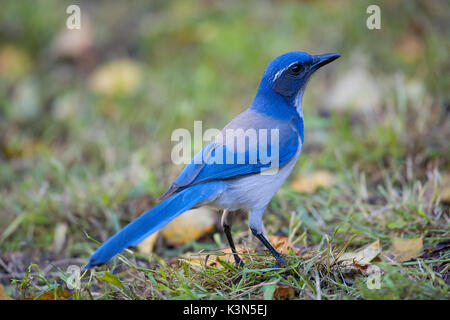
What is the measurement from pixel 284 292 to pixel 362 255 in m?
0.68

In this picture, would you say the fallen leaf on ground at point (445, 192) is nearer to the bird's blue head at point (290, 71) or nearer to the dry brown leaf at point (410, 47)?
the bird's blue head at point (290, 71)

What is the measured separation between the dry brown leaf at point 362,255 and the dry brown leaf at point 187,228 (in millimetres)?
1209

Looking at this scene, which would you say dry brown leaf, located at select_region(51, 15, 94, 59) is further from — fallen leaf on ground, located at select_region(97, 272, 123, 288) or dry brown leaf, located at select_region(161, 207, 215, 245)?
fallen leaf on ground, located at select_region(97, 272, 123, 288)

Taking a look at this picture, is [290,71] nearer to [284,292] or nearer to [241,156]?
[241,156]

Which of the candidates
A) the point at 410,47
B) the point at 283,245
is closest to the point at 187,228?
the point at 283,245

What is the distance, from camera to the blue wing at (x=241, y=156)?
3111 mm

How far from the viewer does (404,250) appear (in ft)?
10.1

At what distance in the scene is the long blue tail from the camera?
2514 mm

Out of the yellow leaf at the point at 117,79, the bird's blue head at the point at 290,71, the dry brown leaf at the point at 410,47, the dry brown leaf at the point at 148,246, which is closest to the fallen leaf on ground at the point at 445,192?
the bird's blue head at the point at 290,71

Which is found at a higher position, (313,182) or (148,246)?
(313,182)

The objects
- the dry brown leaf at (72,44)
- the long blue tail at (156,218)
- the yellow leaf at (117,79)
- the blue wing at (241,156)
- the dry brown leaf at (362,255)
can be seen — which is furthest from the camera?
the dry brown leaf at (72,44)

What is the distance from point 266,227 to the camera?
3859 millimetres
